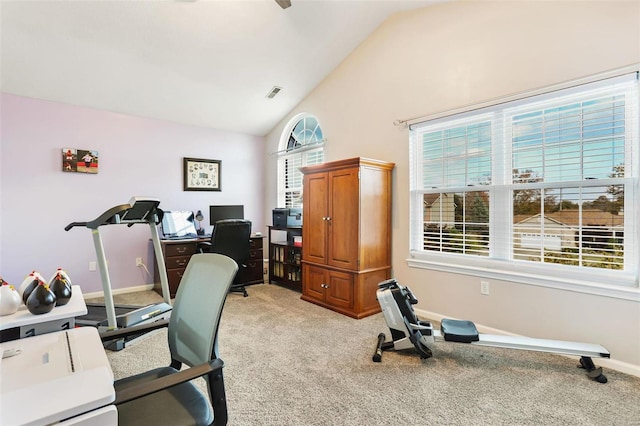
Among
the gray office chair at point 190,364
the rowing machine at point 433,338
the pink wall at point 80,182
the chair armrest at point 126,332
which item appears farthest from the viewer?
the pink wall at point 80,182

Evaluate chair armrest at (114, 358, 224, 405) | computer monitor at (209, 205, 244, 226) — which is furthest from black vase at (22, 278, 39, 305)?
computer monitor at (209, 205, 244, 226)

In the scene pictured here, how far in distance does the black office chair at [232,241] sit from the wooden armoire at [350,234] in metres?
0.94

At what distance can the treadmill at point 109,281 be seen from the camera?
2652 millimetres

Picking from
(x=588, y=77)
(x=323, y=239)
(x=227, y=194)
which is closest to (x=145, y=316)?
(x=323, y=239)

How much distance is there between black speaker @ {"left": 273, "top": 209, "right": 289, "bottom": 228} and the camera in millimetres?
4793

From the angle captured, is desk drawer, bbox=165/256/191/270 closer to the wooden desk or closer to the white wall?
the wooden desk

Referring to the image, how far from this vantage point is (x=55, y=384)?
84 centimetres

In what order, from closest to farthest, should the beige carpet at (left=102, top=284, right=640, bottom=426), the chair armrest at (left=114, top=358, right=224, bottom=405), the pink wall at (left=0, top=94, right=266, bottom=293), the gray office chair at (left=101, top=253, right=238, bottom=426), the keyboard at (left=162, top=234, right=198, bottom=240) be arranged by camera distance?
the chair armrest at (left=114, top=358, right=224, bottom=405), the gray office chair at (left=101, top=253, right=238, bottom=426), the beige carpet at (left=102, top=284, right=640, bottom=426), the pink wall at (left=0, top=94, right=266, bottom=293), the keyboard at (left=162, top=234, right=198, bottom=240)

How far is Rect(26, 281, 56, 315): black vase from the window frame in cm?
313

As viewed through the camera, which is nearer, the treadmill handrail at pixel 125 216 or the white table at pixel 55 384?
the white table at pixel 55 384

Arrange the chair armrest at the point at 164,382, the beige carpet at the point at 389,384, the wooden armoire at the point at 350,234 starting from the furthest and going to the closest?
the wooden armoire at the point at 350,234 < the beige carpet at the point at 389,384 < the chair armrest at the point at 164,382

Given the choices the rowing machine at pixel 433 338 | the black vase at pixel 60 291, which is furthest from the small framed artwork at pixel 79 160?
the rowing machine at pixel 433 338

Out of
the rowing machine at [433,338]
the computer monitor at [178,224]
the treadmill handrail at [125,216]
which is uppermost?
the treadmill handrail at [125,216]

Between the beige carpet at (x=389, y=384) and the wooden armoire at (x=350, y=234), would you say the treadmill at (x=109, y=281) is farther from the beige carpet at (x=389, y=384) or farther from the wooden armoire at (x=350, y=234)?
the wooden armoire at (x=350, y=234)
